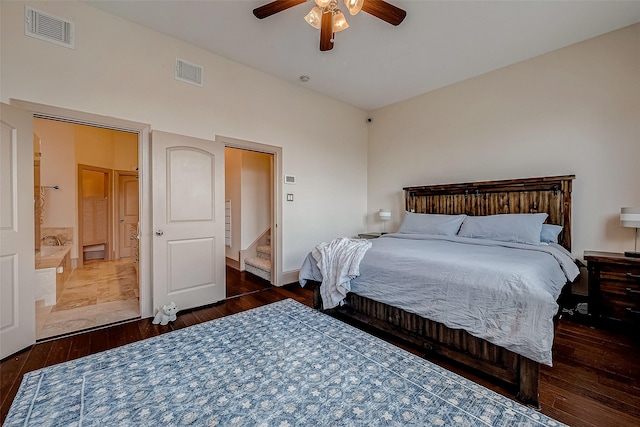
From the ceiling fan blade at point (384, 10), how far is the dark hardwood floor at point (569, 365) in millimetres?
2875

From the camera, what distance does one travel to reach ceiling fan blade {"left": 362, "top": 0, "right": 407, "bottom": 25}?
218 cm

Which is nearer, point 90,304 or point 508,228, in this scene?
point 508,228

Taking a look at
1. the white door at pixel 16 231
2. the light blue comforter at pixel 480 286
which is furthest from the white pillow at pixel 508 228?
the white door at pixel 16 231

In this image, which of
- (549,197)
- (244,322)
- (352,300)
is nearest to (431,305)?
(352,300)

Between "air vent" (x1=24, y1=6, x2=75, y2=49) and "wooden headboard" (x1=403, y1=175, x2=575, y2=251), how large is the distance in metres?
4.63

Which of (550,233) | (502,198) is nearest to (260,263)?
(502,198)

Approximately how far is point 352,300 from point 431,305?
36.6 inches

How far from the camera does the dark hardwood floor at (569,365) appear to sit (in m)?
1.64

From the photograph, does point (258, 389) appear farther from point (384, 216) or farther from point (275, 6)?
point (384, 216)

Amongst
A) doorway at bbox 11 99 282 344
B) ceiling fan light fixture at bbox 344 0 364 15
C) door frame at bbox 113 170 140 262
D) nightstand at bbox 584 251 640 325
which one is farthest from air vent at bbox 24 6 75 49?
nightstand at bbox 584 251 640 325

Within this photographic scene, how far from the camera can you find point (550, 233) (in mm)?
3199

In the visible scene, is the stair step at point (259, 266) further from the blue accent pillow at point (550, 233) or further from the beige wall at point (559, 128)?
the blue accent pillow at point (550, 233)

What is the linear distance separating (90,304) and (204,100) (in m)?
2.90

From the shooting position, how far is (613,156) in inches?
120
